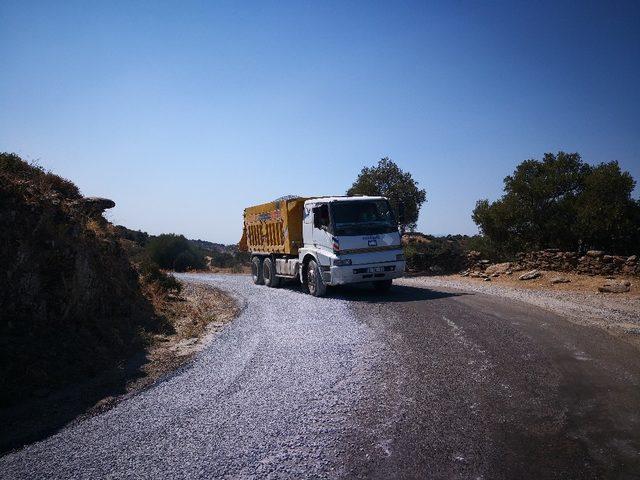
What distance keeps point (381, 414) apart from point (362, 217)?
27.4 feet

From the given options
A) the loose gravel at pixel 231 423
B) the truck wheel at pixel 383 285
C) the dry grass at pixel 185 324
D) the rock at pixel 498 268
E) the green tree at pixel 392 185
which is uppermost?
the green tree at pixel 392 185

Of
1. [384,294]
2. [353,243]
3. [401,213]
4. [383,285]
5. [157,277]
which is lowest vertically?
[384,294]

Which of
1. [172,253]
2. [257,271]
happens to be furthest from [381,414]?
[172,253]

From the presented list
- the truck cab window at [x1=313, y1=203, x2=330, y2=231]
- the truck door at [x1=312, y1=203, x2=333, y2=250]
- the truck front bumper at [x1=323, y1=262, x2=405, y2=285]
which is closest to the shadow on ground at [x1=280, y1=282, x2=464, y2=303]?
the truck front bumper at [x1=323, y1=262, x2=405, y2=285]

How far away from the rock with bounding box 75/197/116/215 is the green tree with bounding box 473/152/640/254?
1643cm

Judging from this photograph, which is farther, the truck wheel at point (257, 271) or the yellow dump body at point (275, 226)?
the truck wheel at point (257, 271)

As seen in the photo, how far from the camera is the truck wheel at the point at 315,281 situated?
40.4 ft

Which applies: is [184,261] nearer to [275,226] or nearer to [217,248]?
[275,226]

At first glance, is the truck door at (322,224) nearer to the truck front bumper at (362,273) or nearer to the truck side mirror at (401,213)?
the truck front bumper at (362,273)

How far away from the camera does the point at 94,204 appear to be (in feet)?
35.9

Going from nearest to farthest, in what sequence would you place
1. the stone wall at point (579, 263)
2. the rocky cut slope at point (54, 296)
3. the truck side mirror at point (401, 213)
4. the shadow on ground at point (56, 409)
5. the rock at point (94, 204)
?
1. the shadow on ground at point (56, 409)
2. the rocky cut slope at point (54, 296)
3. the rock at point (94, 204)
4. the truck side mirror at point (401, 213)
5. the stone wall at point (579, 263)

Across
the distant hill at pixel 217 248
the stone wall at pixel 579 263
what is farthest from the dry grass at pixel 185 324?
the distant hill at pixel 217 248

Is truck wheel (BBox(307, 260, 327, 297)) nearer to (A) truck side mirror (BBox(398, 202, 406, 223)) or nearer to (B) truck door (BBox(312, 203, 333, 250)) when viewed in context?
(B) truck door (BBox(312, 203, 333, 250))

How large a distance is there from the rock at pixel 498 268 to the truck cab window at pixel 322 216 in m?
8.16
